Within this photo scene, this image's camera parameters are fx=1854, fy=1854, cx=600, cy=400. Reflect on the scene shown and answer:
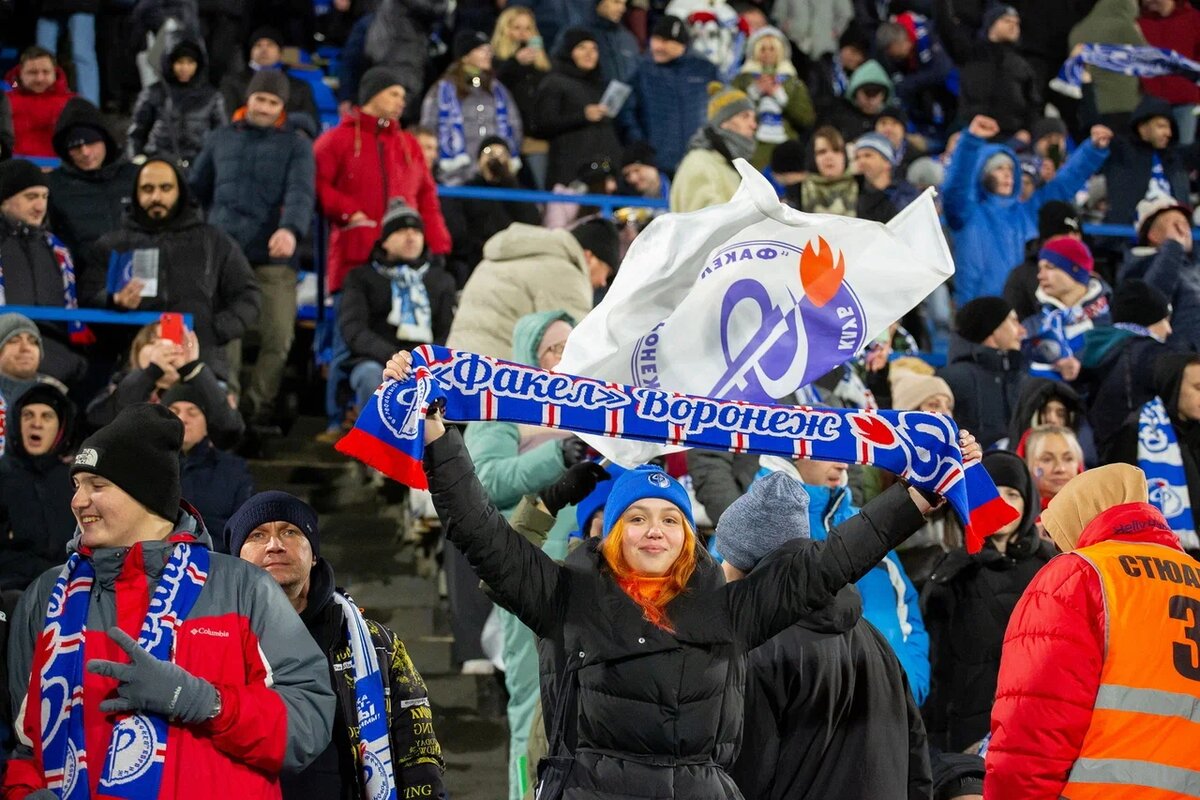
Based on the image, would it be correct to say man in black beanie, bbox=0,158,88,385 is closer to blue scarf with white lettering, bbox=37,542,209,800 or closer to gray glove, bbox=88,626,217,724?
blue scarf with white lettering, bbox=37,542,209,800

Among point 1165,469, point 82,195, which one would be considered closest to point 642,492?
point 1165,469

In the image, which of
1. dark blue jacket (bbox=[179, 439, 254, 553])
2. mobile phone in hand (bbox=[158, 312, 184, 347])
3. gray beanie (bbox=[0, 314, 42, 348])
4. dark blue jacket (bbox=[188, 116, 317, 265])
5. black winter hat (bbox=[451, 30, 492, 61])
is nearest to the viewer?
dark blue jacket (bbox=[179, 439, 254, 553])

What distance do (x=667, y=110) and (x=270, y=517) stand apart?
9.31 metres

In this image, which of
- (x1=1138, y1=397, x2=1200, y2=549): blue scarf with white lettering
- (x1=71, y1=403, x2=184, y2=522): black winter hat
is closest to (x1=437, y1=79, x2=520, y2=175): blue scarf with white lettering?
(x1=1138, y1=397, x2=1200, y2=549): blue scarf with white lettering

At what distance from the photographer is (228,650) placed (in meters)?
4.47

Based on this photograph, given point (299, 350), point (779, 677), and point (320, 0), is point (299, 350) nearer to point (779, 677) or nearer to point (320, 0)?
point (320, 0)

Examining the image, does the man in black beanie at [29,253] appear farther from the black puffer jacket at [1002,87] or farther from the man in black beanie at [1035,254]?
the black puffer jacket at [1002,87]

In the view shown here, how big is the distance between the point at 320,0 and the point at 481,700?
32.2ft

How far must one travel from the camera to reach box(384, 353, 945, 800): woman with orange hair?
15.0ft

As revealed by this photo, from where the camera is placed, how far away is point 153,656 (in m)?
4.34

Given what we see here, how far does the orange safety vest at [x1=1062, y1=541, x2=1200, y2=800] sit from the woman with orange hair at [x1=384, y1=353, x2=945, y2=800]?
1.86 ft

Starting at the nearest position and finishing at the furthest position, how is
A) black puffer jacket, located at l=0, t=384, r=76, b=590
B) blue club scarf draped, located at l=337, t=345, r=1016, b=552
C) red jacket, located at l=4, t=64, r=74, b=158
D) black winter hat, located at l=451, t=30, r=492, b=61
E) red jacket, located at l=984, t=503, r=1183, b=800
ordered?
red jacket, located at l=984, t=503, r=1183, b=800, blue club scarf draped, located at l=337, t=345, r=1016, b=552, black puffer jacket, located at l=0, t=384, r=76, b=590, red jacket, located at l=4, t=64, r=74, b=158, black winter hat, located at l=451, t=30, r=492, b=61

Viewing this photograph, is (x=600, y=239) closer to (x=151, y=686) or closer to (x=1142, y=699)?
(x=1142, y=699)

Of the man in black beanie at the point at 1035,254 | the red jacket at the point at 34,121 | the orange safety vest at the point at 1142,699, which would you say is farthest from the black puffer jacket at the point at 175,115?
the orange safety vest at the point at 1142,699
